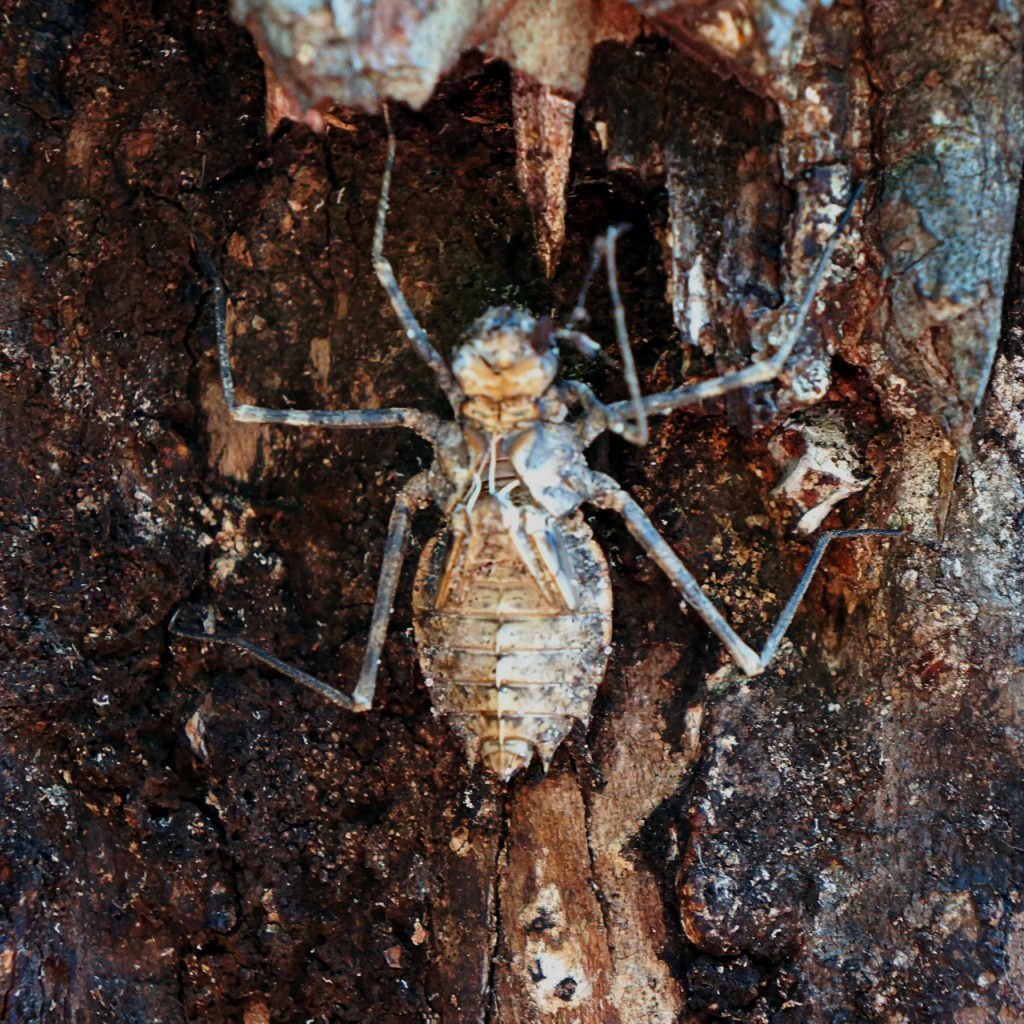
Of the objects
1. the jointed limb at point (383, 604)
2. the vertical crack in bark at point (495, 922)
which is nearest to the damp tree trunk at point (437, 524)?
the vertical crack in bark at point (495, 922)

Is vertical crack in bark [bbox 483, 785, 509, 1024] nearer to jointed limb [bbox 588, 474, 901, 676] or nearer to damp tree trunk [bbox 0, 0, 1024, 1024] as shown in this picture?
damp tree trunk [bbox 0, 0, 1024, 1024]

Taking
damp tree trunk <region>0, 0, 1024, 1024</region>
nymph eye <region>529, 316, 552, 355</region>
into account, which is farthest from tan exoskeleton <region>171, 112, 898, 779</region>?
damp tree trunk <region>0, 0, 1024, 1024</region>

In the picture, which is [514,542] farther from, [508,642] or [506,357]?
[506,357]

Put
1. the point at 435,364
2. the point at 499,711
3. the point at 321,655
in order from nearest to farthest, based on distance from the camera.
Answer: the point at 499,711 < the point at 435,364 < the point at 321,655

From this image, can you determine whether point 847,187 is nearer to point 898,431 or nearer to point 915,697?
point 898,431

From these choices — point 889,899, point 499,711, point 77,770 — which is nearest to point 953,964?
point 889,899

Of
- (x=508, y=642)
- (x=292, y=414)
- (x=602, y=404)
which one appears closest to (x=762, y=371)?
(x=602, y=404)
